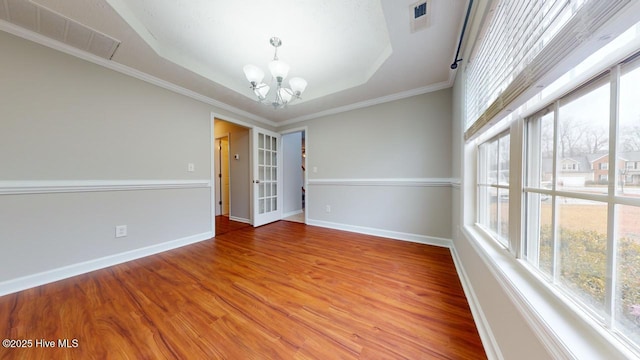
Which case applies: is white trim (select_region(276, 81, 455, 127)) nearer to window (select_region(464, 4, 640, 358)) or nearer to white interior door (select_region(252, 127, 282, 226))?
white interior door (select_region(252, 127, 282, 226))

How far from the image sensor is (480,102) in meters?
1.32

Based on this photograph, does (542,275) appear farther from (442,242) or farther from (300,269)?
(442,242)

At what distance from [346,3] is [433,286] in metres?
2.41

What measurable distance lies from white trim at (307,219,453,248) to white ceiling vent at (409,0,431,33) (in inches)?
91.7

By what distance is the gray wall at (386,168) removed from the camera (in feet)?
8.31

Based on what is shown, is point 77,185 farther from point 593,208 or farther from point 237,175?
point 593,208

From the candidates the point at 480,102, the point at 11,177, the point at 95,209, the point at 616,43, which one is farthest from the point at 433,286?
the point at 11,177

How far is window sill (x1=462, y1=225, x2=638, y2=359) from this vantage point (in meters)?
0.46

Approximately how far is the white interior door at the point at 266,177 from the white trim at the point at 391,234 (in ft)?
3.18

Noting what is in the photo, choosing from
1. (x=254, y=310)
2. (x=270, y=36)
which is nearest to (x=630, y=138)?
(x=254, y=310)

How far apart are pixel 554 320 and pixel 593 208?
0.35 metres

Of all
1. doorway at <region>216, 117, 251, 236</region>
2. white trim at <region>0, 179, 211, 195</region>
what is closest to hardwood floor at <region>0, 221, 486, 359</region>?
white trim at <region>0, 179, 211, 195</region>

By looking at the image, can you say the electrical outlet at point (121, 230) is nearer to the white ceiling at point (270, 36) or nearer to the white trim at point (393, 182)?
the white ceiling at point (270, 36)

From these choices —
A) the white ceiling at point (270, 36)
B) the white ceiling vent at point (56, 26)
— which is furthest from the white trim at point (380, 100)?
the white ceiling vent at point (56, 26)
